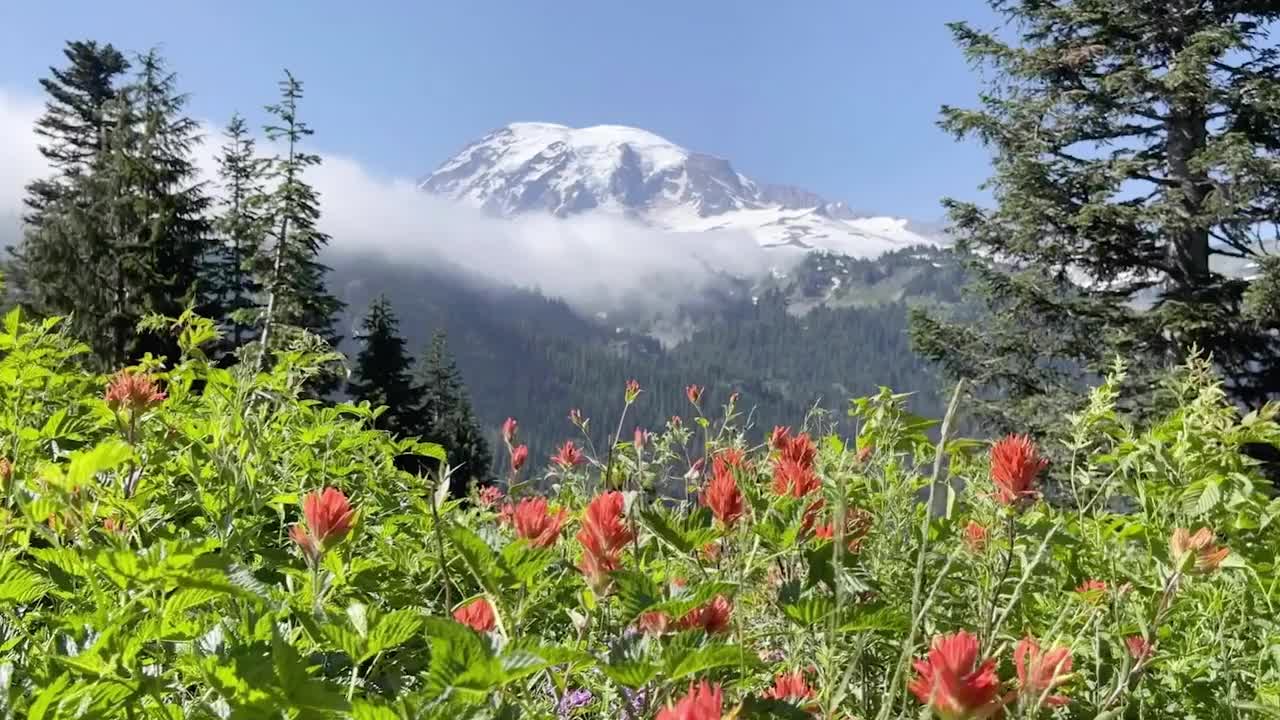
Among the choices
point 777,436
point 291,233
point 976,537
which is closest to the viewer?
point 976,537

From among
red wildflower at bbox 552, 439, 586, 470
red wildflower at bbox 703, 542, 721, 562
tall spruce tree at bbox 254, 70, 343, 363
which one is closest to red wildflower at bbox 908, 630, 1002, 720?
red wildflower at bbox 703, 542, 721, 562

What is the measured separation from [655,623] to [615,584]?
3.0 inches

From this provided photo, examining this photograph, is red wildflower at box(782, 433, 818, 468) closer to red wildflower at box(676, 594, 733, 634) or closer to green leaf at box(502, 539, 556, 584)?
red wildflower at box(676, 594, 733, 634)

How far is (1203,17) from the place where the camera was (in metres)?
11.5

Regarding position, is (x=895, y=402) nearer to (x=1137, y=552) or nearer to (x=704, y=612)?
(x=1137, y=552)

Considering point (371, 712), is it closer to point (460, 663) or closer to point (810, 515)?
point (460, 663)

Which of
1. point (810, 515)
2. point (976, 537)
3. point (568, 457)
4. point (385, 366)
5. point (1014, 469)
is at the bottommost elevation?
point (385, 366)

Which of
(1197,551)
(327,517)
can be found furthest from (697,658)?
(1197,551)

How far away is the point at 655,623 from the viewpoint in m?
0.94

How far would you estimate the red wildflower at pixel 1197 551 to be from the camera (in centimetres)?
96

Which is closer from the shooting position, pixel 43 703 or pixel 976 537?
pixel 43 703

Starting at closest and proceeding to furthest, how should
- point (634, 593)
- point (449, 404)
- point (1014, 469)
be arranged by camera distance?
point (634, 593)
point (1014, 469)
point (449, 404)

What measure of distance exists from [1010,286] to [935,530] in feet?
40.1

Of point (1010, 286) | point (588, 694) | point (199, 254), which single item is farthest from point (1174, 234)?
point (199, 254)
